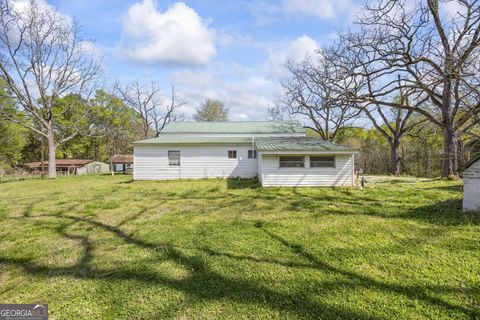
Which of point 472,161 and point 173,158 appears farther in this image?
point 173,158

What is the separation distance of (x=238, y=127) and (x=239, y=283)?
56.6 ft

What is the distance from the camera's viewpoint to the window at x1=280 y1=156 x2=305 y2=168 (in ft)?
38.6

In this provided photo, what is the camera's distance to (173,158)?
51.0 feet

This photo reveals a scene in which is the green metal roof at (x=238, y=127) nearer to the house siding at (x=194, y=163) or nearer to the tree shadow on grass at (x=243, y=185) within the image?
the house siding at (x=194, y=163)

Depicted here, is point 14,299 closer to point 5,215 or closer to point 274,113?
point 5,215

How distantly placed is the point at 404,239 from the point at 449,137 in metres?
12.9

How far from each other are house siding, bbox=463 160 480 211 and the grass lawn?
0.42 m

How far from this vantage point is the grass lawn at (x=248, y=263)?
2.62 metres

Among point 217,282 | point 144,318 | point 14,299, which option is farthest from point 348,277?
point 14,299

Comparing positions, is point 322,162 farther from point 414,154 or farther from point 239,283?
point 414,154

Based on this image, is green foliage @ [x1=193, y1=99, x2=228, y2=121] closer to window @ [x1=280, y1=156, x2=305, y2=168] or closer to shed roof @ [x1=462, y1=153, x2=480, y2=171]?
window @ [x1=280, y1=156, x2=305, y2=168]

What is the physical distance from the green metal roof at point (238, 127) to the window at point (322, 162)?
23.4ft

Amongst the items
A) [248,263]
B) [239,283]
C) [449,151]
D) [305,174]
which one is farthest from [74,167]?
[449,151]

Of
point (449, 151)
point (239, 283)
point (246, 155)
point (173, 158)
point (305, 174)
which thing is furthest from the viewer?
point (246, 155)
